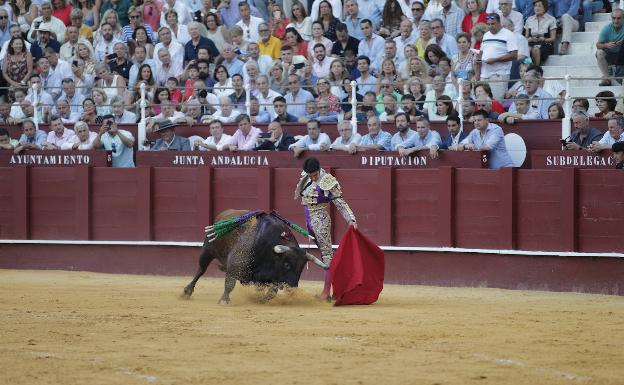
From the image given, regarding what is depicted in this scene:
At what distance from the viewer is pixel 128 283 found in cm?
1369

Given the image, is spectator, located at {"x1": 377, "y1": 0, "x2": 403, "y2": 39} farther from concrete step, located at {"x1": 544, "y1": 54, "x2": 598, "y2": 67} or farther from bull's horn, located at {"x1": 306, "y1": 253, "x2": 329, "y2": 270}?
bull's horn, located at {"x1": 306, "y1": 253, "x2": 329, "y2": 270}

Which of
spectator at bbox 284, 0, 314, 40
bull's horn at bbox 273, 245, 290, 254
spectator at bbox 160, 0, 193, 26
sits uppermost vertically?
spectator at bbox 160, 0, 193, 26

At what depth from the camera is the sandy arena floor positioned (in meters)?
7.23

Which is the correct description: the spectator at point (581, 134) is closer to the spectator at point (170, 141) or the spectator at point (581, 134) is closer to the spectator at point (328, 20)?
the spectator at point (328, 20)

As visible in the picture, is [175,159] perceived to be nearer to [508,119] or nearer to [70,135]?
[70,135]

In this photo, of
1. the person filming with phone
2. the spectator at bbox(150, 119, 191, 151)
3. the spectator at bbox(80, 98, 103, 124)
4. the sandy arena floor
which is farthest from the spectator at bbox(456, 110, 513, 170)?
the spectator at bbox(80, 98, 103, 124)

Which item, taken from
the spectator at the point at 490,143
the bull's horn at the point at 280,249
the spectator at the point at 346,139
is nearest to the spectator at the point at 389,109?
the spectator at the point at 346,139

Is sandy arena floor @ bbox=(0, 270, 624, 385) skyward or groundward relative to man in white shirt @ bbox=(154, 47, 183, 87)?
groundward

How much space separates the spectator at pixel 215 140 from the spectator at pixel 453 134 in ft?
8.71

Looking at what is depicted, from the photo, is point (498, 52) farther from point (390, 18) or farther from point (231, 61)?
point (231, 61)

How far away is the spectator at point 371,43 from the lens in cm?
1543

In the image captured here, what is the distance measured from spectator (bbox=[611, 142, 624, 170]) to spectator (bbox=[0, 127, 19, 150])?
760cm

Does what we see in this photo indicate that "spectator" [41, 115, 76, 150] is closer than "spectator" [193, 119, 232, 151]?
No

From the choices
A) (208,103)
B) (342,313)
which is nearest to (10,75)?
(208,103)
